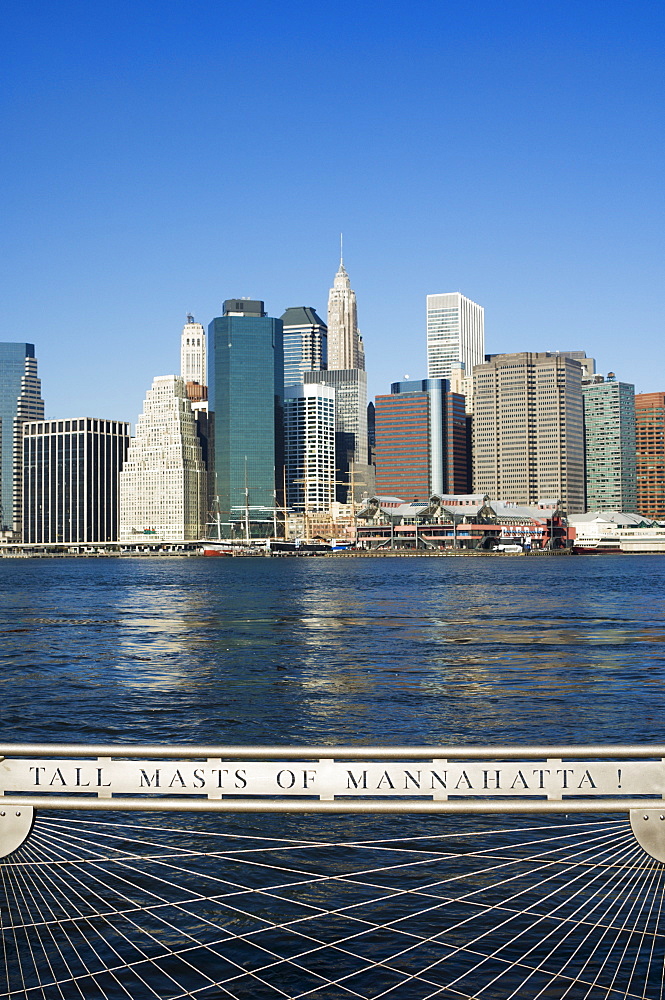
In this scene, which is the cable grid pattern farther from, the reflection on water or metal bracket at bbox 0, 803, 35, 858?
the reflection on water

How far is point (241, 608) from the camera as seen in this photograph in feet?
261

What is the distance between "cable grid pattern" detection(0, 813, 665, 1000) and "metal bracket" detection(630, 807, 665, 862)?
0.81 metres

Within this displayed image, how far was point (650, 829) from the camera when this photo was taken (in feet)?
22.5

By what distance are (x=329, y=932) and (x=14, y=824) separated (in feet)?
19.4

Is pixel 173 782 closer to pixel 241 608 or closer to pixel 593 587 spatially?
pixel 241 608

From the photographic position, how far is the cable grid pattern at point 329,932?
32.7ft

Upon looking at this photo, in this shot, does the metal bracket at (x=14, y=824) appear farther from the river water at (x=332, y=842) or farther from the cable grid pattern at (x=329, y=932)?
the cable grid pattern at (x=329, y=932)

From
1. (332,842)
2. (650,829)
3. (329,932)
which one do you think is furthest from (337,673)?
(650,829)

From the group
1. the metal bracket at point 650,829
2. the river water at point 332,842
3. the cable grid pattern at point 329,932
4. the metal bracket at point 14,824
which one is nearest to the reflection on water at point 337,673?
the river water at point 332,842

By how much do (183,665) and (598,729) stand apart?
68.2 ft

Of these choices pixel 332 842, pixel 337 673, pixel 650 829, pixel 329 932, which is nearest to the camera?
pixel 650 829

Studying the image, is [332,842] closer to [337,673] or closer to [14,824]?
[14,824]

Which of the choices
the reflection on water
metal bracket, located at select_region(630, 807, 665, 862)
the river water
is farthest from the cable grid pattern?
the reflection on water

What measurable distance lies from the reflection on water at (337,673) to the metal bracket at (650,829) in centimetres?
1601
